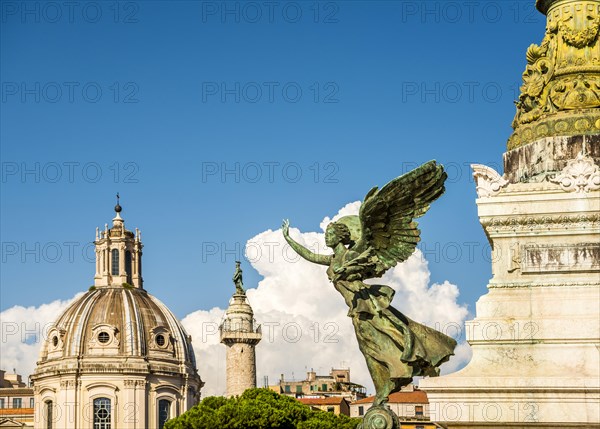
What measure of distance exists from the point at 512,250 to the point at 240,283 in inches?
3137

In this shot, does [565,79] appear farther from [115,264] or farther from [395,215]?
[115,264]

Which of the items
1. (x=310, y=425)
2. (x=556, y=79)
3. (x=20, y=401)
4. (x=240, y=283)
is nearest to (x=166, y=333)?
(x=240, y=283)

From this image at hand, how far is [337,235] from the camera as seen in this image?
51.4 ft

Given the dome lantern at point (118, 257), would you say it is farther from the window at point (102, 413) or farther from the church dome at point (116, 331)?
the window at point (102, 413)

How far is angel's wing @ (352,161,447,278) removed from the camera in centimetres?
1554

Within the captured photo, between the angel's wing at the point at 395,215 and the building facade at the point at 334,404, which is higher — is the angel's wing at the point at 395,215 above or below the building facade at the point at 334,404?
below

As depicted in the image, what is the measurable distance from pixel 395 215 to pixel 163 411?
Result: 94631 mm

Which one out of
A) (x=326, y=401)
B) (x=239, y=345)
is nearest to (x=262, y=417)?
(x=239, y=345)

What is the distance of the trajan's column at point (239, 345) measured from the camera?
3457 inches

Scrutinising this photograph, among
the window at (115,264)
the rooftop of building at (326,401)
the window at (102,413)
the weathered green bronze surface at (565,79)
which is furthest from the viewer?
the window at (115,264)

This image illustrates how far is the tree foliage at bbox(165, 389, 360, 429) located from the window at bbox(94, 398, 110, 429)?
34.2 m

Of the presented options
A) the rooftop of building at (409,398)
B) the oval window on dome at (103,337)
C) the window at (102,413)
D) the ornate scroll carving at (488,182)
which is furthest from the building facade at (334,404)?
the ornate scroll carving at (488,182)

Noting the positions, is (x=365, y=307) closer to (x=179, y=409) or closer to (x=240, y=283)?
(x=240, y=283)

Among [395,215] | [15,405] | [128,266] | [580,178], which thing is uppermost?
[128,266]
